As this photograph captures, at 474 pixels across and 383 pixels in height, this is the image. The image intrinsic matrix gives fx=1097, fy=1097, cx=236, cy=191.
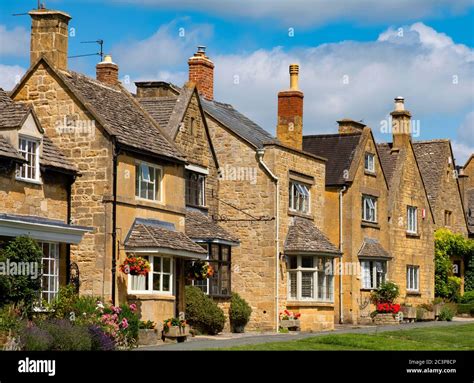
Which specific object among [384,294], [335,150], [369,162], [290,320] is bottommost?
[290,320]

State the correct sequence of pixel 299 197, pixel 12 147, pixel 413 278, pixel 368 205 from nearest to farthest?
1. pixel 12 147
2. pixel 299 197
3. pixel 368 205
4. pixel 413 278

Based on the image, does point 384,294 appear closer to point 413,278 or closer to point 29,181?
point 413,278

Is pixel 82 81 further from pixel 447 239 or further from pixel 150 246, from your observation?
pixel 447 239

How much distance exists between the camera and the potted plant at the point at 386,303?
51.4 m

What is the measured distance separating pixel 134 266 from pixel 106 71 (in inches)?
508

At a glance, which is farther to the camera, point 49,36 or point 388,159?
point 388,159

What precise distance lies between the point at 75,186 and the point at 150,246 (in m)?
3.16

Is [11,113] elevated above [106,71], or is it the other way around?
[106,71]

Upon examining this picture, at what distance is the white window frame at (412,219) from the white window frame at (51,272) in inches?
1117

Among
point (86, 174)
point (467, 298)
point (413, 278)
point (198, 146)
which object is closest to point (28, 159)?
point (86, 174)

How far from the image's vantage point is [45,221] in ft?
106

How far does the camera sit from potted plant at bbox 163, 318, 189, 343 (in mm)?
35469

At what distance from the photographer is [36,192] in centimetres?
3262

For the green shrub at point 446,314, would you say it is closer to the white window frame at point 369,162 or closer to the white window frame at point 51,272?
the white window frame at point 369,162
